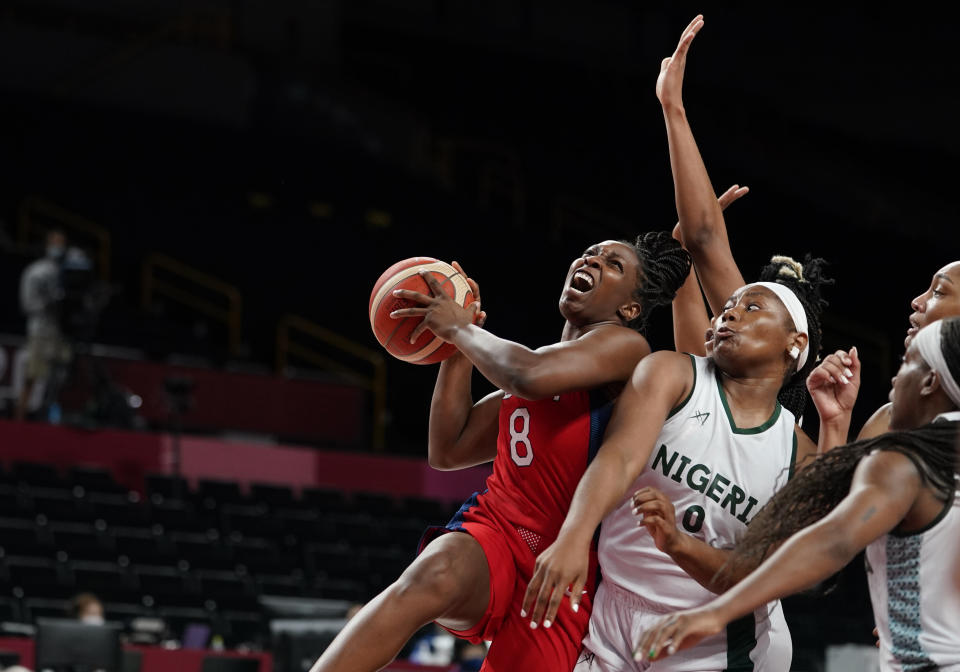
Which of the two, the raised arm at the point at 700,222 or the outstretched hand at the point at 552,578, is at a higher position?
the raised arm at the point at 700,222

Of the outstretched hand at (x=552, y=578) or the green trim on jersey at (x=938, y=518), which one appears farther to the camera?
the outstretched hand at (x=552, y=578)

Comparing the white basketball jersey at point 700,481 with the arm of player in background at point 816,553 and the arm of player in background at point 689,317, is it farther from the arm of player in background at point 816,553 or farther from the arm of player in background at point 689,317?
the arm of player in background at point 816,553

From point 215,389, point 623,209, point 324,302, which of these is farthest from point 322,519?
point 623,209

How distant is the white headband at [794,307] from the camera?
12.0 feet

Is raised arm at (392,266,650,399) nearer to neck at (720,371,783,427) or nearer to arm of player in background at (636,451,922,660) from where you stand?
neck at (720,371,783,427)

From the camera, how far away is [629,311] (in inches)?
153

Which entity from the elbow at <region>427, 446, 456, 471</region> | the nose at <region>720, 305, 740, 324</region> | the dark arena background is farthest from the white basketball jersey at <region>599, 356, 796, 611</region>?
the dark arena background

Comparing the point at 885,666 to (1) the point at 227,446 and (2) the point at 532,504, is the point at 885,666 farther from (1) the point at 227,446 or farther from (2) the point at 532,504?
(1) the point at 227,446

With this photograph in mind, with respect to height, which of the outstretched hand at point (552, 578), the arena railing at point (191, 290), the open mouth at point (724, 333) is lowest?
the outstretched hand at point (552, 578)

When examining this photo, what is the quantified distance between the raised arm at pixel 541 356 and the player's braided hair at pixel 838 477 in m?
0.68

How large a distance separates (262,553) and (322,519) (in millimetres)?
1264

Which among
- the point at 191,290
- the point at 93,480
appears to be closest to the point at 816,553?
the point at 93,480

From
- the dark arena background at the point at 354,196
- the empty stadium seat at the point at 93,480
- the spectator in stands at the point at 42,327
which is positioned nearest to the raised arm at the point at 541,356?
the dark arena background at the point at 354,196

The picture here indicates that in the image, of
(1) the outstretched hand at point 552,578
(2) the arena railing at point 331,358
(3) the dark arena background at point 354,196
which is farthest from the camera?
(2) the arena railing at point 331,358
